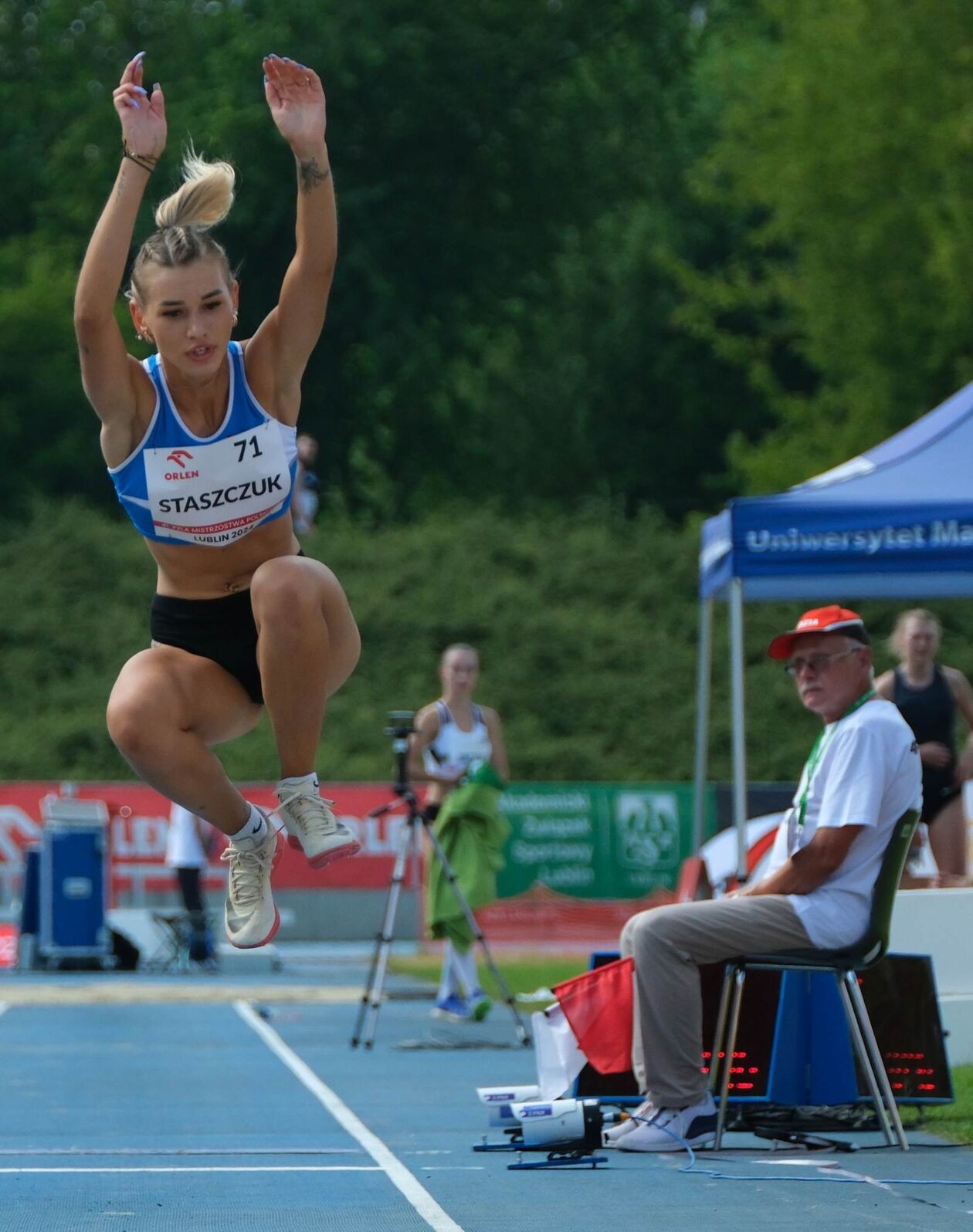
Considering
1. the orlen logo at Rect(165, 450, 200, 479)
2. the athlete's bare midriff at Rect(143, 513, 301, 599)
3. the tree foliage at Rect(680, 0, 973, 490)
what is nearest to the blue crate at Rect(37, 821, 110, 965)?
the athlete's bare midriff at Rect(143, 513, 301, 599)

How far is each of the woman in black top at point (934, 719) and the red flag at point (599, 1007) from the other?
354 centimetres

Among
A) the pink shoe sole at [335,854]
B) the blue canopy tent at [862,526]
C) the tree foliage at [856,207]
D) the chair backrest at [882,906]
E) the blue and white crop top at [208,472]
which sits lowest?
the chair backrest at [882,906]

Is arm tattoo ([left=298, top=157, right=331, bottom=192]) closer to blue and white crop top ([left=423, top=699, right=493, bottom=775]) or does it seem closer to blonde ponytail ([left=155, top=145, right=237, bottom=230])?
blonde ponytail ([left=155, top=145, right=237, bottom=230])

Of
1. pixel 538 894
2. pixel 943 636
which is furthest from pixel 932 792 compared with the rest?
pixel 943 636

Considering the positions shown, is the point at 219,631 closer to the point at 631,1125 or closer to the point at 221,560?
the point at 221,560

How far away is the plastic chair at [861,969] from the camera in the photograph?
6637 mm

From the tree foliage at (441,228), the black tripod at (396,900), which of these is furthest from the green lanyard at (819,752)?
the tree foliage at (441,228)

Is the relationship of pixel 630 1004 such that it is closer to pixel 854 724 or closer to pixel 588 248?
pixel 854 724

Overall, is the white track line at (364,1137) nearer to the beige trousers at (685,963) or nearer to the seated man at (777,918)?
the seated man at (777,918)

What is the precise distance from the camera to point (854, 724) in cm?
671

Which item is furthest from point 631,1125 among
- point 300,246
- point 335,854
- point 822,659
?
point 300,246

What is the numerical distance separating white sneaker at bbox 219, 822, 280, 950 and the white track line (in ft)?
2.75

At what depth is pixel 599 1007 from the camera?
6984 mm

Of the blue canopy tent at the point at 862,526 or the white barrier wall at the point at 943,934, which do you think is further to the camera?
the blue canopy tent at the point at 862,526
